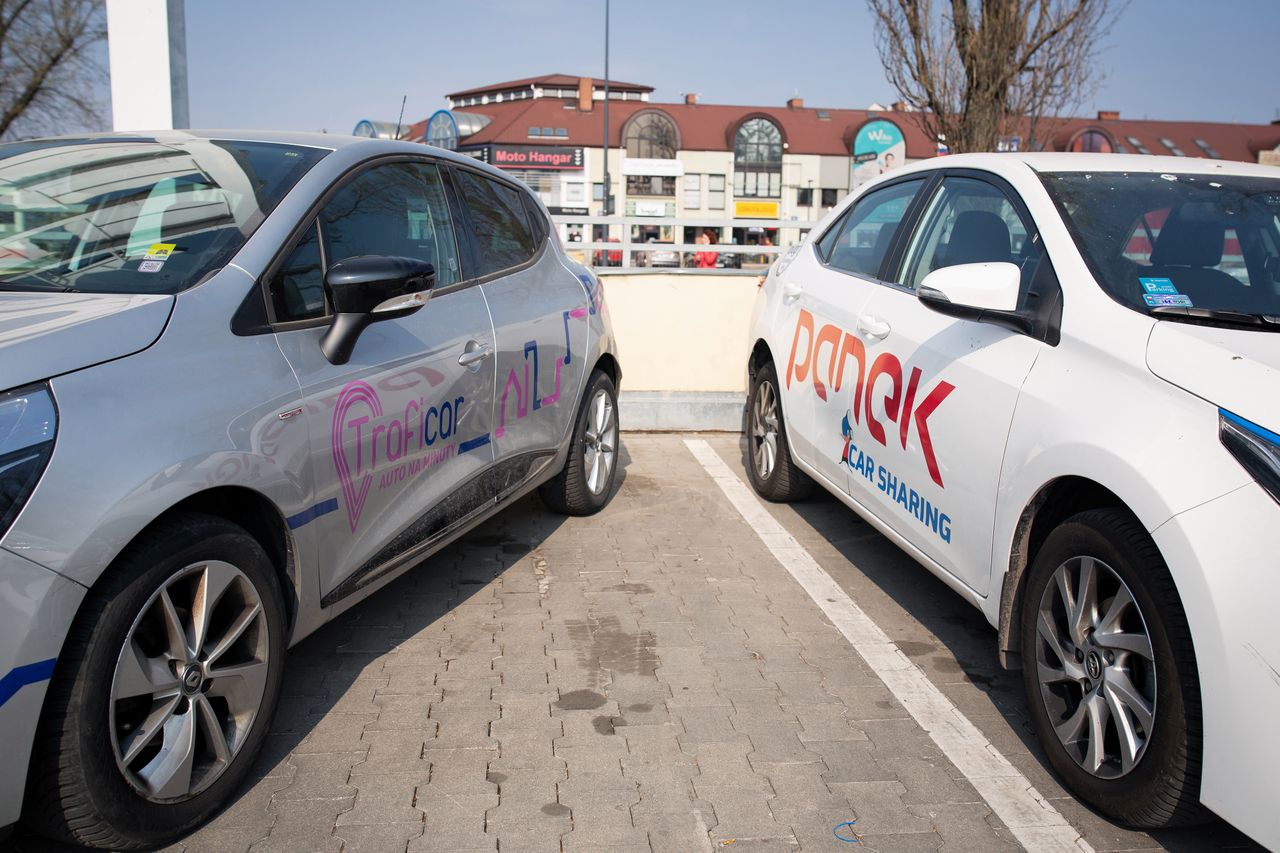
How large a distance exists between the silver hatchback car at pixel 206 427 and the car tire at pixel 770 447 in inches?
65.9

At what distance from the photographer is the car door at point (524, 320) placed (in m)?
4.20

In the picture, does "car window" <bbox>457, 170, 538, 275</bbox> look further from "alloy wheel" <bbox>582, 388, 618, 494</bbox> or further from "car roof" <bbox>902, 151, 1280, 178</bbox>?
"car roof" <bbox>902, 151, 1280, 178</bbox>

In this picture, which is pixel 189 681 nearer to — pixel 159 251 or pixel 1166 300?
pixel 159 251

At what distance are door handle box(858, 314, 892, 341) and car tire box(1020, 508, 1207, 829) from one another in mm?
1330

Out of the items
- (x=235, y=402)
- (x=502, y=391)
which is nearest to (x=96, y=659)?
(x=235, y=402)

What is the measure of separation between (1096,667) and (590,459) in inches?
124

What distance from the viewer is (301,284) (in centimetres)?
303

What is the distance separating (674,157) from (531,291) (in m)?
64.4

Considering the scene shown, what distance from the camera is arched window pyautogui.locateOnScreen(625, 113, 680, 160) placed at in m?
65.9

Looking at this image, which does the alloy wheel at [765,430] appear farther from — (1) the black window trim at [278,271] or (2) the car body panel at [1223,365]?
(2) the car body panel at [1223,365]

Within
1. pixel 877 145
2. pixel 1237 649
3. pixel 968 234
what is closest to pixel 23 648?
pixel 1237 649

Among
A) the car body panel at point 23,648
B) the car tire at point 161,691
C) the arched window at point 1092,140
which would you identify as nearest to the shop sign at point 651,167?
the arched window at point 1092,140

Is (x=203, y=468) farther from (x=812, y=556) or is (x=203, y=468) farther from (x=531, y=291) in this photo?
(x=812, y=556)

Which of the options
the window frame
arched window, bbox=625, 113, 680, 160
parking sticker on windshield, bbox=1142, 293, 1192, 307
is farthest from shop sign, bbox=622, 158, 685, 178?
parking sticker on windshield, bbox=1142, 293, 1192, 307
